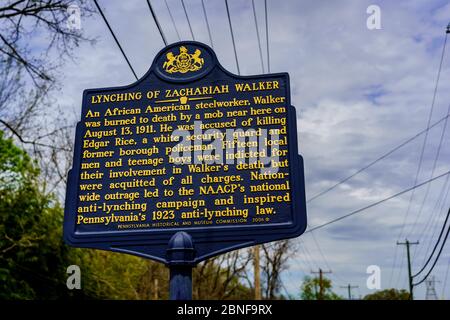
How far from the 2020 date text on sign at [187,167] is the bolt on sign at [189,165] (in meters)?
0.01

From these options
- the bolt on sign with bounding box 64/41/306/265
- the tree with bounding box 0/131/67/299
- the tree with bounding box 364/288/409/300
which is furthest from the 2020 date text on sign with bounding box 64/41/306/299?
the tree with bounding box 364/288/409/300

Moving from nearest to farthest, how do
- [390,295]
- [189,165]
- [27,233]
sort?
[189,165], [27,233], [390,295]

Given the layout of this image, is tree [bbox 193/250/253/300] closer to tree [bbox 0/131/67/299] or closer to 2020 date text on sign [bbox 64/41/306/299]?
tree [bbox 0/131/67/299]

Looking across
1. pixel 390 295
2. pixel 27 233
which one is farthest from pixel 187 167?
pixel 390 295

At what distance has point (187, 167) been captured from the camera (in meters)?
7.45

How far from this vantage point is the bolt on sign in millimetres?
7109

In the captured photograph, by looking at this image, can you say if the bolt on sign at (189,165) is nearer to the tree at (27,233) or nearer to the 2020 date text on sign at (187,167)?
the 2020 date text on sign at (187,167)

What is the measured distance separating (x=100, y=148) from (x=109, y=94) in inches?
37.0

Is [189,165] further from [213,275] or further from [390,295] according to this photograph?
[390,295]

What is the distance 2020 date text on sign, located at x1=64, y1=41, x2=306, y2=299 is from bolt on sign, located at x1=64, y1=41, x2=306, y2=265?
14mm

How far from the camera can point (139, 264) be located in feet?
106

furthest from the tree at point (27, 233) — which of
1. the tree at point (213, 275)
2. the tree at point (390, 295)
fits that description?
the tree at point (390, 295)

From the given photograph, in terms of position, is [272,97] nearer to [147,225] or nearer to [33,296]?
[147,225]

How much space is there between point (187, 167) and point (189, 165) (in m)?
0.04
